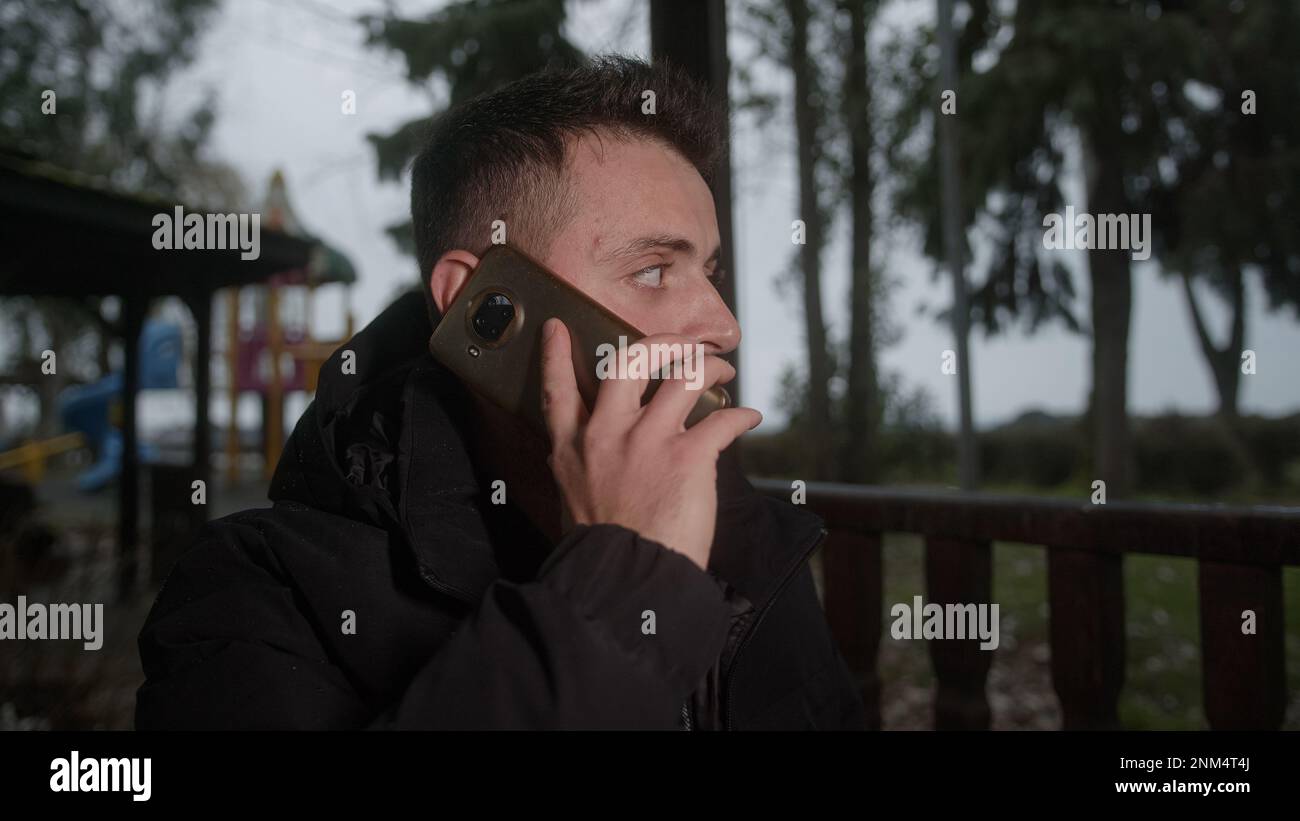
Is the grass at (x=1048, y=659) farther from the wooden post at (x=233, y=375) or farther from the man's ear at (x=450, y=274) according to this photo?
the wooden post at (x=233, y=375)

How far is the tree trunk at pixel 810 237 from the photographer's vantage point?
10734 millimetres

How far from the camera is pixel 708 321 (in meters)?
1.28

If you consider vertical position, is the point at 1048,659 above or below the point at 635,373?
below

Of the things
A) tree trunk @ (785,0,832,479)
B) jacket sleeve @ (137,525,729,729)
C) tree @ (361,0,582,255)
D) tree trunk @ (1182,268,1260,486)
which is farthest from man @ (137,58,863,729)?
tree trunk @ (1182,268,1260,486)

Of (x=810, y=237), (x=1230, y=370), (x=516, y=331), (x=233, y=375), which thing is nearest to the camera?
(x=516, y=331)

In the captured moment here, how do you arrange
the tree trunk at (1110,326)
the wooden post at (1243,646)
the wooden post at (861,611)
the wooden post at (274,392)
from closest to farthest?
the wooden post at (1243,646) → the wooden post at (861,611) → the wooden post at (274,392) → the tree trunk at (1110,326)

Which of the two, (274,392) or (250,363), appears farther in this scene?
(250,363)

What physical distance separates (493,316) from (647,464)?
0.39m

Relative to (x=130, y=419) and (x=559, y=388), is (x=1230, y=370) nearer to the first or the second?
(x=130, y=419)

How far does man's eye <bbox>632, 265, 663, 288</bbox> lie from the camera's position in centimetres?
127

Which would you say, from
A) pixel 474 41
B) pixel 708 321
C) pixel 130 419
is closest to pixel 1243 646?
pixel 708 321

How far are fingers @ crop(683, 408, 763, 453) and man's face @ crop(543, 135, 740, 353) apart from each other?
0.32 meters

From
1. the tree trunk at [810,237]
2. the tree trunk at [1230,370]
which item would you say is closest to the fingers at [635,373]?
the tree trunk at [810,237]
